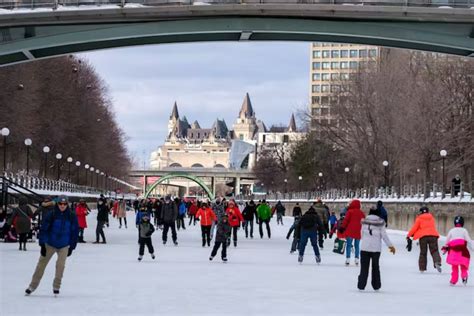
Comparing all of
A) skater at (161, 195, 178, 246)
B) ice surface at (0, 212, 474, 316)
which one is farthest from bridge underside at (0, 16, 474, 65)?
ice surface at (0, 212, 474, 316)

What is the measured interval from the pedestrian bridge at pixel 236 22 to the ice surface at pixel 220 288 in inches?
364

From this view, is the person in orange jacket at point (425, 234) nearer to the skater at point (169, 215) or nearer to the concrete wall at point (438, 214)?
the concrete wall at point (438, 214)

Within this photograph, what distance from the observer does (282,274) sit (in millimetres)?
20859

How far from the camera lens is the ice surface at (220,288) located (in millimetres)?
13992

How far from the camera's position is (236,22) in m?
34.4

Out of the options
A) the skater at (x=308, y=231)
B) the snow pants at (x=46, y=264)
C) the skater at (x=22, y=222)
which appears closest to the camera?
the snow pants at (x=46, y=264)

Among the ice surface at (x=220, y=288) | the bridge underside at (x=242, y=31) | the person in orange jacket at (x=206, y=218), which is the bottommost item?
the ice surface at (x=220, y=288)

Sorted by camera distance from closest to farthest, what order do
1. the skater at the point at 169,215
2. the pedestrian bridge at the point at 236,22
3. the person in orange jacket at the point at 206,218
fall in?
the person in orange jacket at the point at 206,218
the skater at the point at 169,215
the pedestrian bridge at the point at 236,22

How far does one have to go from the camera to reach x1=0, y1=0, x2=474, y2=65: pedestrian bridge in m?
33.0

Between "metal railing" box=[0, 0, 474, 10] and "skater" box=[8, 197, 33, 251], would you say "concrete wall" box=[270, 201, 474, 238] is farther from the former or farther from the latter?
"skater" box=[8, 197, 33, 251]

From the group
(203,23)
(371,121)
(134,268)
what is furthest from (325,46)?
(134,268)

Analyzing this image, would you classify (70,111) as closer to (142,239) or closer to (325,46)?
(142,239)

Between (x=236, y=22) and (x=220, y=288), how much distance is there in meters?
18.5

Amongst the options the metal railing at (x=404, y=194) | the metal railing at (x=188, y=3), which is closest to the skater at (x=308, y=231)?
the metal railing at (x=188, y=3)
